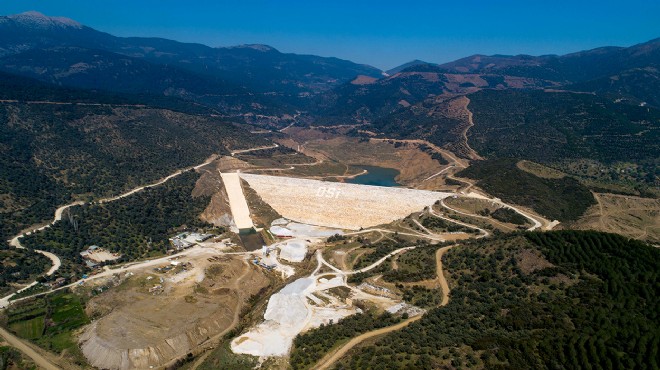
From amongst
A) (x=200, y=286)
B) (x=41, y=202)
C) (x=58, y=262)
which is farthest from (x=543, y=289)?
(x=41, y=202)

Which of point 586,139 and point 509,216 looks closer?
point 509,216

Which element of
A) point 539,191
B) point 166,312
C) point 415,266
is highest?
point 539,191

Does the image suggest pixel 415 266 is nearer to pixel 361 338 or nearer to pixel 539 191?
pixel 361 338

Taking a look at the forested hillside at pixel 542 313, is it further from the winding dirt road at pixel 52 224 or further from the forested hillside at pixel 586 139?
the forested hillside at pixel 586 139

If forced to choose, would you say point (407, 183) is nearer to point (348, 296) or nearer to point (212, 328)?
point (348, 296)

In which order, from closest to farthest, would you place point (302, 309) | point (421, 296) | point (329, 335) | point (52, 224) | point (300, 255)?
point (329, 335)
point (302, 309)
point (421, 296)
point (300, 255)
point (52, 224)

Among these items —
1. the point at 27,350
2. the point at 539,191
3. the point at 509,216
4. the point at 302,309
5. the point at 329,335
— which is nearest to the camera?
the point at 329,335

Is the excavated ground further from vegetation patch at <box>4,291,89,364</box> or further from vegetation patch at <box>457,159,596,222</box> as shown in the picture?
vegetation patch at <box>457,159,596,222</box>

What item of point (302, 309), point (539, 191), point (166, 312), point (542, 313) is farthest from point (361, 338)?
point (539, 191)
